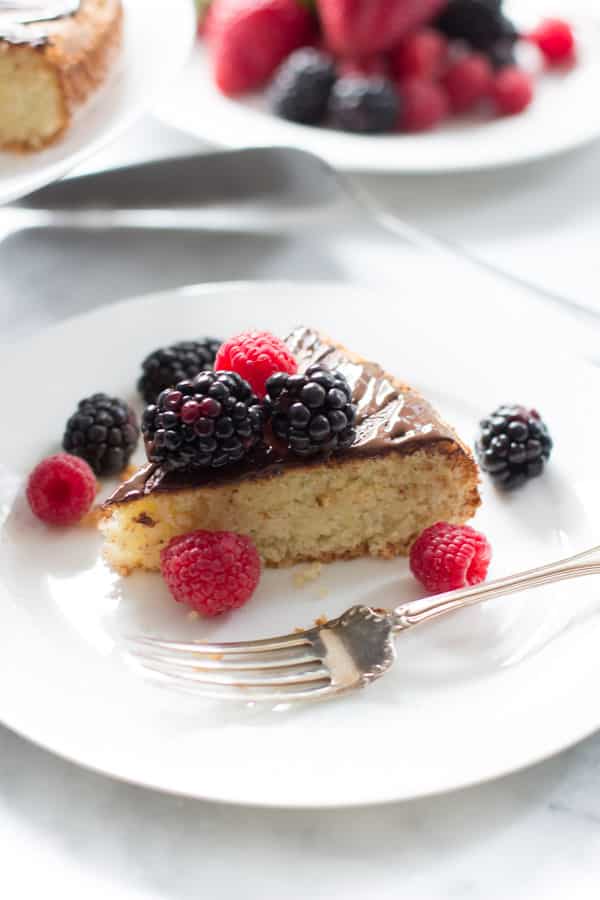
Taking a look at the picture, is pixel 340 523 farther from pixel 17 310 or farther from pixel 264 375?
pixel 17 310

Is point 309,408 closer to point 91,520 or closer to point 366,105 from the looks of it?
point 91,520

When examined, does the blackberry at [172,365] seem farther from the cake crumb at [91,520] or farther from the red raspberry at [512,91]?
the red raspberry at [512,91]

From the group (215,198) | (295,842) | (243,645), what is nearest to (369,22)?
(215,198)

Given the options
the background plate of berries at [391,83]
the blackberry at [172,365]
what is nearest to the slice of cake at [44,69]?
the background plate of berries at [391,83]

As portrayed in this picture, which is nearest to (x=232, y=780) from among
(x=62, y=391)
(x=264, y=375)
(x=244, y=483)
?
(x=244, y=483)

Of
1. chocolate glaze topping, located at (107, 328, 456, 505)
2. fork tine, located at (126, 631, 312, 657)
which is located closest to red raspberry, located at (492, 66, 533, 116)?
chocolate glaze topping, located at (107, 328, 456, 505)

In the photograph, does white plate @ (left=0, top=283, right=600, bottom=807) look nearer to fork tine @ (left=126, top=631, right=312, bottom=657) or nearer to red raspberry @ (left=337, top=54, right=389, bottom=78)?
fork tine @ (left=126, top=631, right=312, bottom=657)
